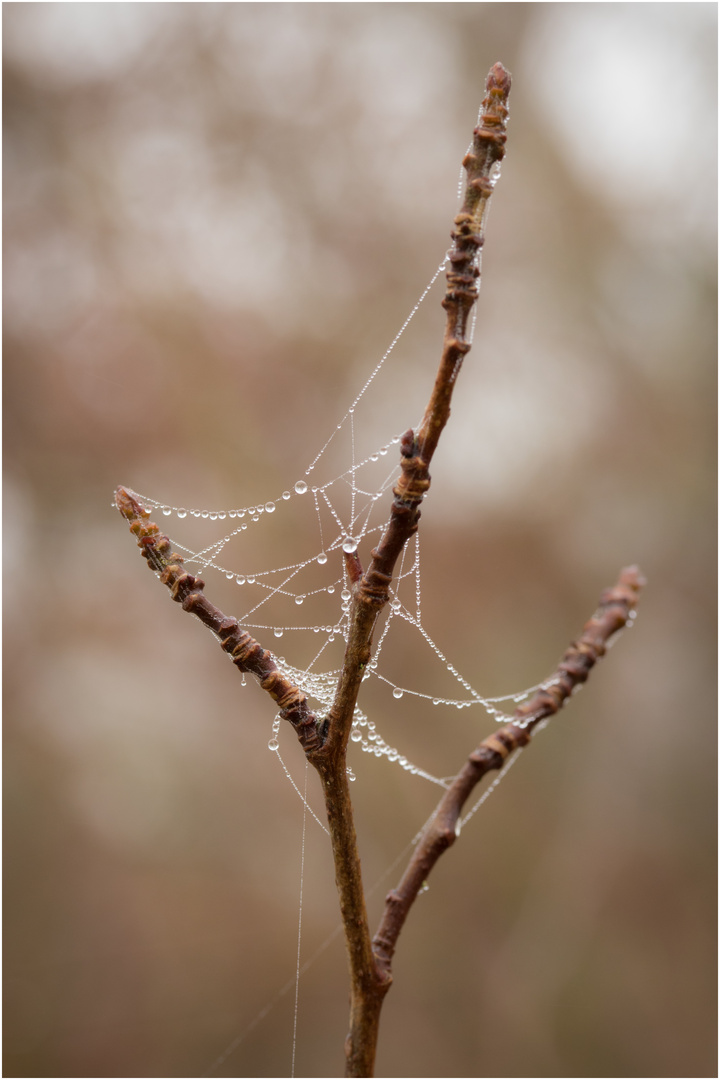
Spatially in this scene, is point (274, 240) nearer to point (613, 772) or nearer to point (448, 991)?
point (613, 772)

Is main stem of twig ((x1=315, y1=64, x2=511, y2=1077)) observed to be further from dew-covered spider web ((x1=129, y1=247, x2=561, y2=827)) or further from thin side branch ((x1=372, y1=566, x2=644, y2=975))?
dew-covered spider web ((x1=129, y1=247, x2=561, y2=827))

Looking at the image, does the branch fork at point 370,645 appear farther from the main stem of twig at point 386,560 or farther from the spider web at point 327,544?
the spider web at point 327,544

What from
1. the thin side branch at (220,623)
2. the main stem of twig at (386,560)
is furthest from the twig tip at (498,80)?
the thin side branch at (220,623)

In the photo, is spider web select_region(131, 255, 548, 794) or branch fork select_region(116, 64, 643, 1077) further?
spider web select_region(131, 255, 548, 794)

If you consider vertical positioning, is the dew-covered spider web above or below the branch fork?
above

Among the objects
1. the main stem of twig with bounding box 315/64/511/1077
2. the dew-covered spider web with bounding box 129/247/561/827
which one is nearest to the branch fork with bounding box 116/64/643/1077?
the main stem of twig with bounding box 315/64/511/1077
